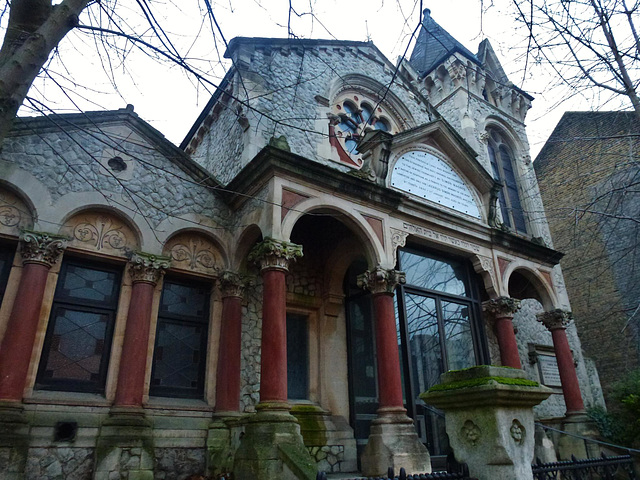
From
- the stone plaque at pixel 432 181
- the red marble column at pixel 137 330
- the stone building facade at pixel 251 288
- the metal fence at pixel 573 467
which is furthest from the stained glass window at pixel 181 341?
the metal fence at pixel 573 467

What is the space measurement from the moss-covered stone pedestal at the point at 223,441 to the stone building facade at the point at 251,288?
0.11 feet

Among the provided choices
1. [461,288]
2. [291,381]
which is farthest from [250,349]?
[461,288]

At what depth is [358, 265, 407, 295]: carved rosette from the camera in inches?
318

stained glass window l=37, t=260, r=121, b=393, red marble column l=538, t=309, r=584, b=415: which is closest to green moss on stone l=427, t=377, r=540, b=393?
stained glass window l=37, t=260, r=121, b=393

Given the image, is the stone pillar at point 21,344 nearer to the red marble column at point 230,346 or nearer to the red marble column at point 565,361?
the red marble column at point 230,346

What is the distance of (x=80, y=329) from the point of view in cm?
710

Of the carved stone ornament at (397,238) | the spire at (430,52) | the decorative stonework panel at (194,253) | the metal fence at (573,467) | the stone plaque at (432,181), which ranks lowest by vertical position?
the metal fence at (573,467)

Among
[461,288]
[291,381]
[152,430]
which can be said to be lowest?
[152,430]

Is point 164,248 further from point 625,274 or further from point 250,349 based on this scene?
point 625,274

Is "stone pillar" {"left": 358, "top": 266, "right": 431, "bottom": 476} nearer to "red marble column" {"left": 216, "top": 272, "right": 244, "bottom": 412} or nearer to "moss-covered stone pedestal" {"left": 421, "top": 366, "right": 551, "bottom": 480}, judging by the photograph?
"red marble column" {"left": 216, "top": 272, "right": 244, "bottom": 412}

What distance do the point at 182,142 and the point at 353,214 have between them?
7591 mm

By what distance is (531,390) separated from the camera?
13.7 feet

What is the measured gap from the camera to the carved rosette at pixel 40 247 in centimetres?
663

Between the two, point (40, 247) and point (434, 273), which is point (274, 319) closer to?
point (40, 247)
